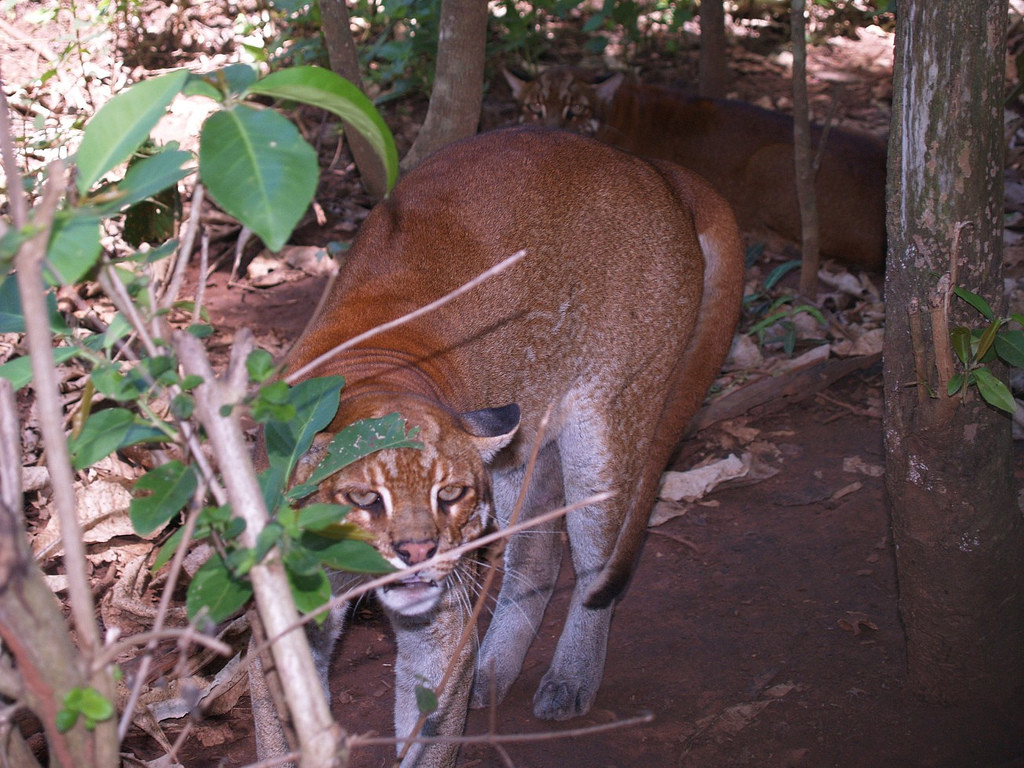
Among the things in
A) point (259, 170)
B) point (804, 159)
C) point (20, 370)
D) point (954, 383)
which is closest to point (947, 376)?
point (954, 383)

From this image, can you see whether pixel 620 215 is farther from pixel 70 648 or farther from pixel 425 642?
pixel 70 648

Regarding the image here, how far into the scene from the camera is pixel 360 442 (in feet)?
7.06

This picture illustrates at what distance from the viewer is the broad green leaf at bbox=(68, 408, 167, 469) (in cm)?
180

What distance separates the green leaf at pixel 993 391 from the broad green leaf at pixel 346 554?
1.90 m

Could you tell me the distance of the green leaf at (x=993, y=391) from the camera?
2.90 meters

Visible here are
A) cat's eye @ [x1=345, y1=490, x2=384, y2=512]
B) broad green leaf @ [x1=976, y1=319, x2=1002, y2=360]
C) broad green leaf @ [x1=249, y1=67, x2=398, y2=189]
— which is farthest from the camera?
cat's eye @ [x1=345, y1=490, x2=384, y2=512]

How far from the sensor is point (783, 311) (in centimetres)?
641

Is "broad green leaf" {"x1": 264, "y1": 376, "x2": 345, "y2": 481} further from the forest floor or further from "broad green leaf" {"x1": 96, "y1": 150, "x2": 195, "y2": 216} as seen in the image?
the forest floor

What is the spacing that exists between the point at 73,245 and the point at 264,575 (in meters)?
0.58

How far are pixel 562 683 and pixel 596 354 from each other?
135 cm

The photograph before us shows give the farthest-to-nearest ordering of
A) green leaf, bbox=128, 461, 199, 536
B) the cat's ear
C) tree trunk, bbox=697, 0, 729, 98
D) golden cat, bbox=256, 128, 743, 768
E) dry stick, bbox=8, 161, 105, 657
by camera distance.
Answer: tree trunk, bbox=697, 0, 729, 98 < golden cat, bbox=256, 128, 743, 768 < the cat's ear < green leaf, bbox=128, 461, 199, 536 < dry stick, bbox=8, 161, 105, 657

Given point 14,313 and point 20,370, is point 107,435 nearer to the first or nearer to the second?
point 20,370

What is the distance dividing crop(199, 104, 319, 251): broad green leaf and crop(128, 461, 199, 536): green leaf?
493mm

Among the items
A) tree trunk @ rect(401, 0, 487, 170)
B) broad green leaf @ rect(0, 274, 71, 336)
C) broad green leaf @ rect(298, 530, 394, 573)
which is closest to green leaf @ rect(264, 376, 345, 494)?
broad green leaf @ rect(298, 530, 394, 573)
